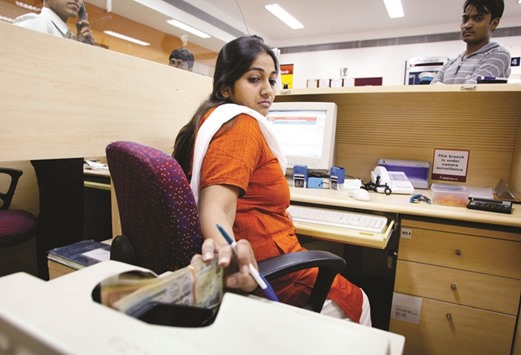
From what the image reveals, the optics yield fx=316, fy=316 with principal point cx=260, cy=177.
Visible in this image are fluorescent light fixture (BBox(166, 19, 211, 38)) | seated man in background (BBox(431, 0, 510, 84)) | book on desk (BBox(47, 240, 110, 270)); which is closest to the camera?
book on desk (BBox(47, 240, 110, 270))

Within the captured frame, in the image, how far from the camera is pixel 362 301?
3.30 feet

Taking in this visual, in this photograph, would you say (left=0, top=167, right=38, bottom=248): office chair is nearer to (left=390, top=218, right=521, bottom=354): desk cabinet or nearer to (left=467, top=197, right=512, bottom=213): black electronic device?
(left=390, top=218, right=521, bottom=354): desk cabinet

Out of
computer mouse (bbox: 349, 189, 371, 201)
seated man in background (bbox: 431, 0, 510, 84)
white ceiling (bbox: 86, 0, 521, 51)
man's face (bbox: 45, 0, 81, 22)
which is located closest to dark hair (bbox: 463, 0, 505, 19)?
seated man in background (bbox: 431, 0, 510, 84)

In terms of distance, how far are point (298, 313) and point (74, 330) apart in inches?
9.0

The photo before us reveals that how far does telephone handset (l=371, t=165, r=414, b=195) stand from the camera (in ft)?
5.00

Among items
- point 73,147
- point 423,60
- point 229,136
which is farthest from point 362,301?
point 423,60

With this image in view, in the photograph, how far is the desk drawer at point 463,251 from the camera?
114 centimetres

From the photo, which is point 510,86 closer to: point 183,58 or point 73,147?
point 73,147

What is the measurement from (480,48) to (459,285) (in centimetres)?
172

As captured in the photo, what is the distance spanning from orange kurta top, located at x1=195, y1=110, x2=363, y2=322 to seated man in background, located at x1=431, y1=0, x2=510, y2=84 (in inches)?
64.4

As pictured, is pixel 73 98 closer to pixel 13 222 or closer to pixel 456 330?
pixel 13 222

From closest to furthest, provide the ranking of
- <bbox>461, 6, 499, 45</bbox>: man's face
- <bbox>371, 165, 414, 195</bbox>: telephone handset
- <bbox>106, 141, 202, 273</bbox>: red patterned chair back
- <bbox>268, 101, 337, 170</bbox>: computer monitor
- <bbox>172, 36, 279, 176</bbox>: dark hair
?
<bbox>106, 141, 202, 273</bbox>: red patterned chair back → <bbox>172, 36, 279, 176</bbox>: dark hair → <bbox>371, 165, 414, 195</bbox>: telephone handset → <bbox>268, 101, 337, 170</bbox>: computer monitor → <bbox>461, 6, 499, 45</bbox>: man's face

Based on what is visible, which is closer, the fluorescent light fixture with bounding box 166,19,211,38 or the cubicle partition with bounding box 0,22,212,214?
the cubicle partition with bounding box 0,22,212,214

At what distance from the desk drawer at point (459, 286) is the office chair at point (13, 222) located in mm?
1811
